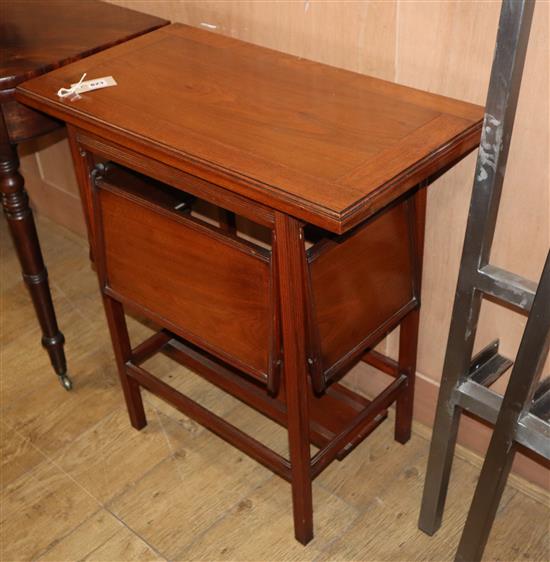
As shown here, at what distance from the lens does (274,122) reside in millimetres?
1310

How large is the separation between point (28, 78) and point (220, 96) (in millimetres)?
406

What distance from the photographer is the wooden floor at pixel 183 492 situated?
1671mm

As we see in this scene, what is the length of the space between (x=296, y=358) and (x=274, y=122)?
39cm

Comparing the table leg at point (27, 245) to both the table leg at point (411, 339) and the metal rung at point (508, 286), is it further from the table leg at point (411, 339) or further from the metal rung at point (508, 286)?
the metal rung at point (508, 286)

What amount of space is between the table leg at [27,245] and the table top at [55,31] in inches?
5.3

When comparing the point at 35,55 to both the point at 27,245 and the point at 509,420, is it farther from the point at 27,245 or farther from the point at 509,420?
the point at 509,420

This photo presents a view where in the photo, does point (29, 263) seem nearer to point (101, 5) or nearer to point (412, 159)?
point (101, 5)

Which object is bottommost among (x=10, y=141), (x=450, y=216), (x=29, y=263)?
(x=29, y=263)

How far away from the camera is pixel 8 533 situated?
5.68ft

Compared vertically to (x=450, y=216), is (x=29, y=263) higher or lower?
lower

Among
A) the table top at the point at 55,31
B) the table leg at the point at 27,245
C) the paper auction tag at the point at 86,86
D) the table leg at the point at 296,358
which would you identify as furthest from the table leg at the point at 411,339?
the table leg at the point at 27,245

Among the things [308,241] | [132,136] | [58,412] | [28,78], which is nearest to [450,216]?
[308,241]

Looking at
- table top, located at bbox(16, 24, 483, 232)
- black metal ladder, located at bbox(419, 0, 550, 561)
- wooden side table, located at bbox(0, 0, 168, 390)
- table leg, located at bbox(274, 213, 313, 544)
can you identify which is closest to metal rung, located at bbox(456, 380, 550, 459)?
black metal ladder, located at bbox(419, 0, 550, 561)

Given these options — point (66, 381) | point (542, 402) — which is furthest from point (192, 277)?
point (66, 381)
